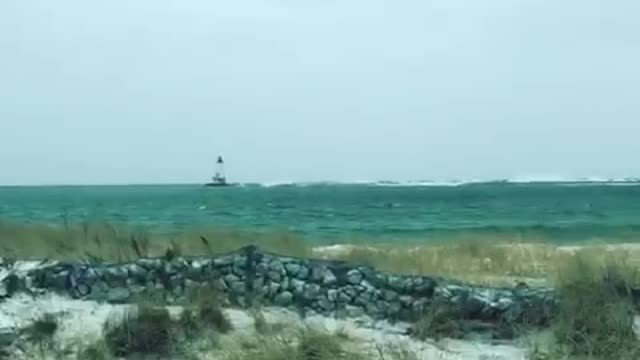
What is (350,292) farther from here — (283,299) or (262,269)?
(262,269)

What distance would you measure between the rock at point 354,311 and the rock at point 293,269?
2.58ft

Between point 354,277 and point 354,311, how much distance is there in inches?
17.9

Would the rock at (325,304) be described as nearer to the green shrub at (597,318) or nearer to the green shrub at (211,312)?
the green shrub at (211,312)

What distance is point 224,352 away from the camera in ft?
29.9

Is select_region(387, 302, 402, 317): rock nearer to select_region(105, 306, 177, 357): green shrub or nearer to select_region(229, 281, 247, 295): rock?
select_region(229, 281, 247, 295): rock

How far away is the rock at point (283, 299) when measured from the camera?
12.0 m

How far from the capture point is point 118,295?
12211mm

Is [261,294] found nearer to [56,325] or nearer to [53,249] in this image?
[56,325]

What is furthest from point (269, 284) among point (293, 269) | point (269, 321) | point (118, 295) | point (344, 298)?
point (118, 295)

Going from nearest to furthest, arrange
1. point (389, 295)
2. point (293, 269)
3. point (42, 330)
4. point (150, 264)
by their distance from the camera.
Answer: point (42, 330)
point (389, 295)
point (293, 269)
point (150, 264)

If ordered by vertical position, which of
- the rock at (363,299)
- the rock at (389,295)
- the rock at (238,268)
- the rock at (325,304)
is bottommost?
the rock at (325,304)

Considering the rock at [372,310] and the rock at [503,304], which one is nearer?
the rock at [503,304]

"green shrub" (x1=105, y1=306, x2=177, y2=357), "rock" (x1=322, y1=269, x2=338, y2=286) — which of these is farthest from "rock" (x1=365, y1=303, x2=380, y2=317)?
"green shrub" (x1=105, y1=306, x2=177, y2=357)

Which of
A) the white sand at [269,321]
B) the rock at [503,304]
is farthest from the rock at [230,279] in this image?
the rock at [503,304]
